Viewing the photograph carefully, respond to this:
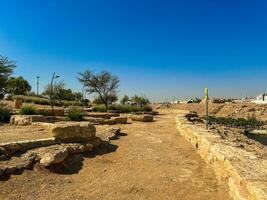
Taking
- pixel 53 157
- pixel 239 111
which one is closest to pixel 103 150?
pixel 53 157

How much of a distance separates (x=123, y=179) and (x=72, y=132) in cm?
277

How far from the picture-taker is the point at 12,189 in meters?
5.20

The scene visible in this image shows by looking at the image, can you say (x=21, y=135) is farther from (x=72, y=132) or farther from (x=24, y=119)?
(x=24, y=119)

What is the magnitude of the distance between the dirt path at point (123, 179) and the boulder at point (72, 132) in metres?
0.65

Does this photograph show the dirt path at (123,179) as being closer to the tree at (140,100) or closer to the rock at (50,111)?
the rock at (50,111)

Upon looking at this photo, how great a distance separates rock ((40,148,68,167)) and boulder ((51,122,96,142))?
1.14m

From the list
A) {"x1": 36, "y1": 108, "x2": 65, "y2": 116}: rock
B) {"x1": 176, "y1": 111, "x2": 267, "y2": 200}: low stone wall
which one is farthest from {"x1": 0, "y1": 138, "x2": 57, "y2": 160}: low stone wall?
{"x1": 36, "y1": 108, "x2": 65, "y2": 116}: rock

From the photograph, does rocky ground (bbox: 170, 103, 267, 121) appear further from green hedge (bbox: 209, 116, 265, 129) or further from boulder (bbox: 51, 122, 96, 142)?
boulder (bbox: 51, 122, 96, 142)

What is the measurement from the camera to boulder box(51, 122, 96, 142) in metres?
8.01

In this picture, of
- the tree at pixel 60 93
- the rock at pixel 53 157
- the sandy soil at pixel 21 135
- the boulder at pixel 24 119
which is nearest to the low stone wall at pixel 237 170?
the rock at pixel 53 157

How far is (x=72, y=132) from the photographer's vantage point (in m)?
8.19

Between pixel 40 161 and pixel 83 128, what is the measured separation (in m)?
2.14

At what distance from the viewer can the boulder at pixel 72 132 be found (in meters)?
8.01

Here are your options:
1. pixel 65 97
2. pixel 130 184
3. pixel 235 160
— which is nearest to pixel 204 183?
pixel 235 160
